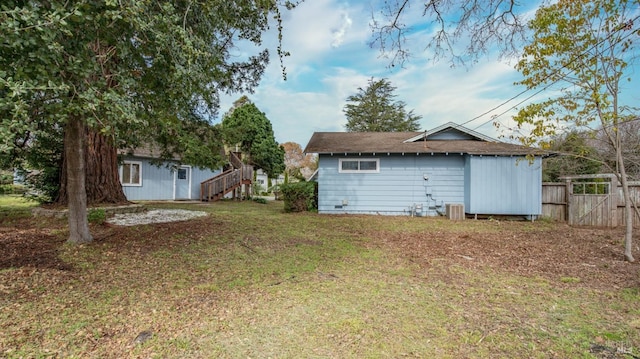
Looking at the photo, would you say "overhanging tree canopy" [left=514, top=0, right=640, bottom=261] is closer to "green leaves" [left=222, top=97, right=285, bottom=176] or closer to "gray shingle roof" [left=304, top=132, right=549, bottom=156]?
"gray shingle roof" [left=304, top=132, right=549, bottom=156]

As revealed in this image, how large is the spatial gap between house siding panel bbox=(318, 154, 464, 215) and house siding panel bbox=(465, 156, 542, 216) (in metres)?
0.67

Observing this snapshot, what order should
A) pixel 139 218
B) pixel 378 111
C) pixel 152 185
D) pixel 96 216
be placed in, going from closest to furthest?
pixel 96 216 → pixel 139 218 → pixel 152 185 → pixel 378 111

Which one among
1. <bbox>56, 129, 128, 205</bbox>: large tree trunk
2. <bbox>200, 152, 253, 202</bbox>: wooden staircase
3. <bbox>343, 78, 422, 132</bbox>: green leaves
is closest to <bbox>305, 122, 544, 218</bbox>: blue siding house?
<bbox>56, 129, 128, 205</bbox>: large tree trunk

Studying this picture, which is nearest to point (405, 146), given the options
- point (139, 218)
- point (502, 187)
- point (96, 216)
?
point (502, 187)

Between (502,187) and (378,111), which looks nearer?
(502,187)

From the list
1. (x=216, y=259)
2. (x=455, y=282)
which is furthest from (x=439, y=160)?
(x=216, y=259)

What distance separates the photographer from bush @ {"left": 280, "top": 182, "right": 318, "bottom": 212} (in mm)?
12172

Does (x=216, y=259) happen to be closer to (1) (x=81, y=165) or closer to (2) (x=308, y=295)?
(2) (x=308, y=295)

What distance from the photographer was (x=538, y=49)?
6129 millimetres

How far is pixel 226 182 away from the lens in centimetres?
1958

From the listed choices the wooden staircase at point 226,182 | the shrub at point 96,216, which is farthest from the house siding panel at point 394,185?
the wooden staircase at point 226,182

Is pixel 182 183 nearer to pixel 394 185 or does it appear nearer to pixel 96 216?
pixel 96 216

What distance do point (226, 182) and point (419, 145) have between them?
478 inches

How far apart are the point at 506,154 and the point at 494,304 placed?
29.2ft
